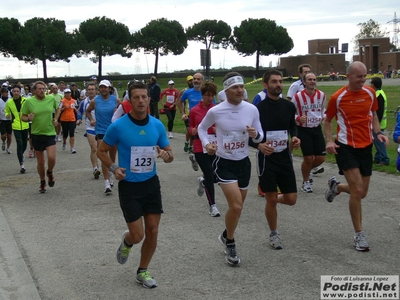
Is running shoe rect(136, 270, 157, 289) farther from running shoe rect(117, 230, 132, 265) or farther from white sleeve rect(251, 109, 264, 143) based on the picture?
white sleeve rect(251, 109, 264, 143)

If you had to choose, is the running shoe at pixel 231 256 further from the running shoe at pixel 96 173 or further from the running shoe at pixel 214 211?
the running shoe at pixel 96 173

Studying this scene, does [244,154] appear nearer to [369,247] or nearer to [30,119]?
[369,247]

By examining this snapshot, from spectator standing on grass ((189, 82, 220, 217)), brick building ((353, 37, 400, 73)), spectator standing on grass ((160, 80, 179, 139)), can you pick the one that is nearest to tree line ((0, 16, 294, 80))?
brick building ((353, 37, 400, 73))

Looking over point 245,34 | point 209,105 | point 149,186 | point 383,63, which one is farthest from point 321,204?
point 245,34

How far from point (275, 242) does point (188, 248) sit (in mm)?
977

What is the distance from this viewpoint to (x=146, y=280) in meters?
5.72

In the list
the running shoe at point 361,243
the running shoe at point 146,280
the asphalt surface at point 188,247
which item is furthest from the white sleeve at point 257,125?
the running shoe at point 146,280

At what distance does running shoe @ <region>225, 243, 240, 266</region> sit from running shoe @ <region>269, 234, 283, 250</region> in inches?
27.2

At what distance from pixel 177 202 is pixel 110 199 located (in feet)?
3.99

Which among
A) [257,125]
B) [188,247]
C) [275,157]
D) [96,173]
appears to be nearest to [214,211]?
[188,247]

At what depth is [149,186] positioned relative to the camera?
577cm

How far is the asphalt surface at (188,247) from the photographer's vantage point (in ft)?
18.8

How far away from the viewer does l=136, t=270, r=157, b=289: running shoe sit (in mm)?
5695

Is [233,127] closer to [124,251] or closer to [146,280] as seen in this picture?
[124,251]
